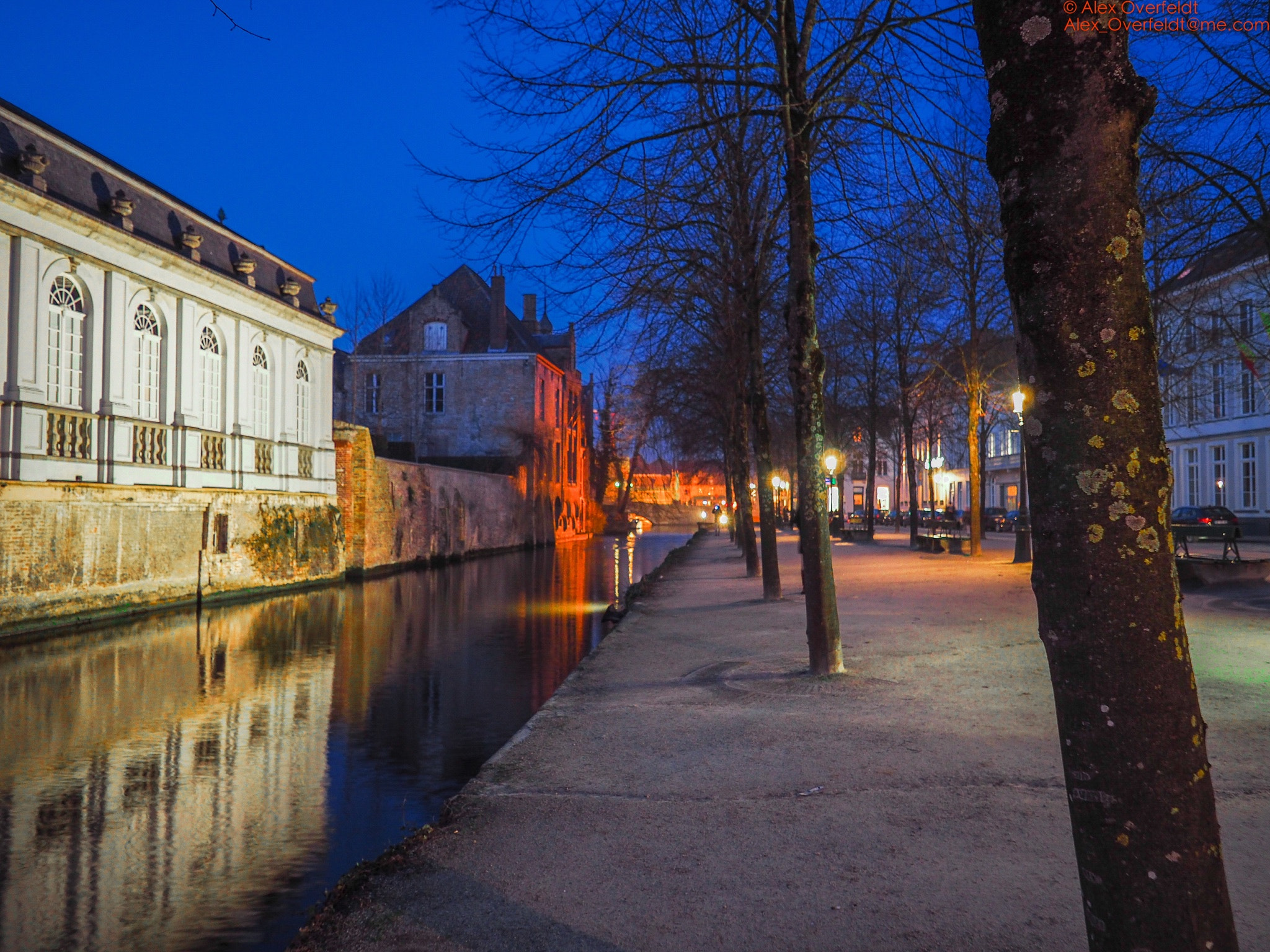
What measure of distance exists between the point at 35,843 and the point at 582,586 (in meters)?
19.1

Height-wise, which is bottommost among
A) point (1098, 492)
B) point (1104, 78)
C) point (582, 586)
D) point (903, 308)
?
point (582, 586)

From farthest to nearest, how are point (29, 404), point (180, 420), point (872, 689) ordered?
point (180, 420) → point (29, 404) → point (872, 689)

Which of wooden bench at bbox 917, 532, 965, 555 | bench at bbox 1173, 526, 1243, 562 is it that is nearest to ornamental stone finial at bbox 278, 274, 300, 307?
wooden bench at bbox 917, 532, 965, 555

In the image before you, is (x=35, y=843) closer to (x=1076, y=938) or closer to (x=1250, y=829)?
(x=1076, y=938)

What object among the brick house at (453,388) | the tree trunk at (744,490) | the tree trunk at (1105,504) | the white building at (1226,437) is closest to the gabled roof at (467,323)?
the brick house at (453,388)

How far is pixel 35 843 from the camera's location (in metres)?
5.50

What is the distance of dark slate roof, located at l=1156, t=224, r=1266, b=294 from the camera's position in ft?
37.3

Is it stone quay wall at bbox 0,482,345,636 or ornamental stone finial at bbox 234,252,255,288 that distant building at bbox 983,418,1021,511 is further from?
ornamental stone finial at bbox 234,252,255,288

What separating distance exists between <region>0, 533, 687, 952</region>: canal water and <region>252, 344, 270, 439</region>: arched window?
8.08 meters

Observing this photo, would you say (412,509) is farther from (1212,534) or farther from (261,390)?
(1212,534)

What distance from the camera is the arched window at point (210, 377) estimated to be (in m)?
21.6

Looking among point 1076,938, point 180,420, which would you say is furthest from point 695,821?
point 180,420

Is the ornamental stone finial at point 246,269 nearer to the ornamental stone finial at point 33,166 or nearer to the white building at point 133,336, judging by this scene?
the white building at point 133,336

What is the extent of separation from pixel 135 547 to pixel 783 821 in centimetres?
1686
